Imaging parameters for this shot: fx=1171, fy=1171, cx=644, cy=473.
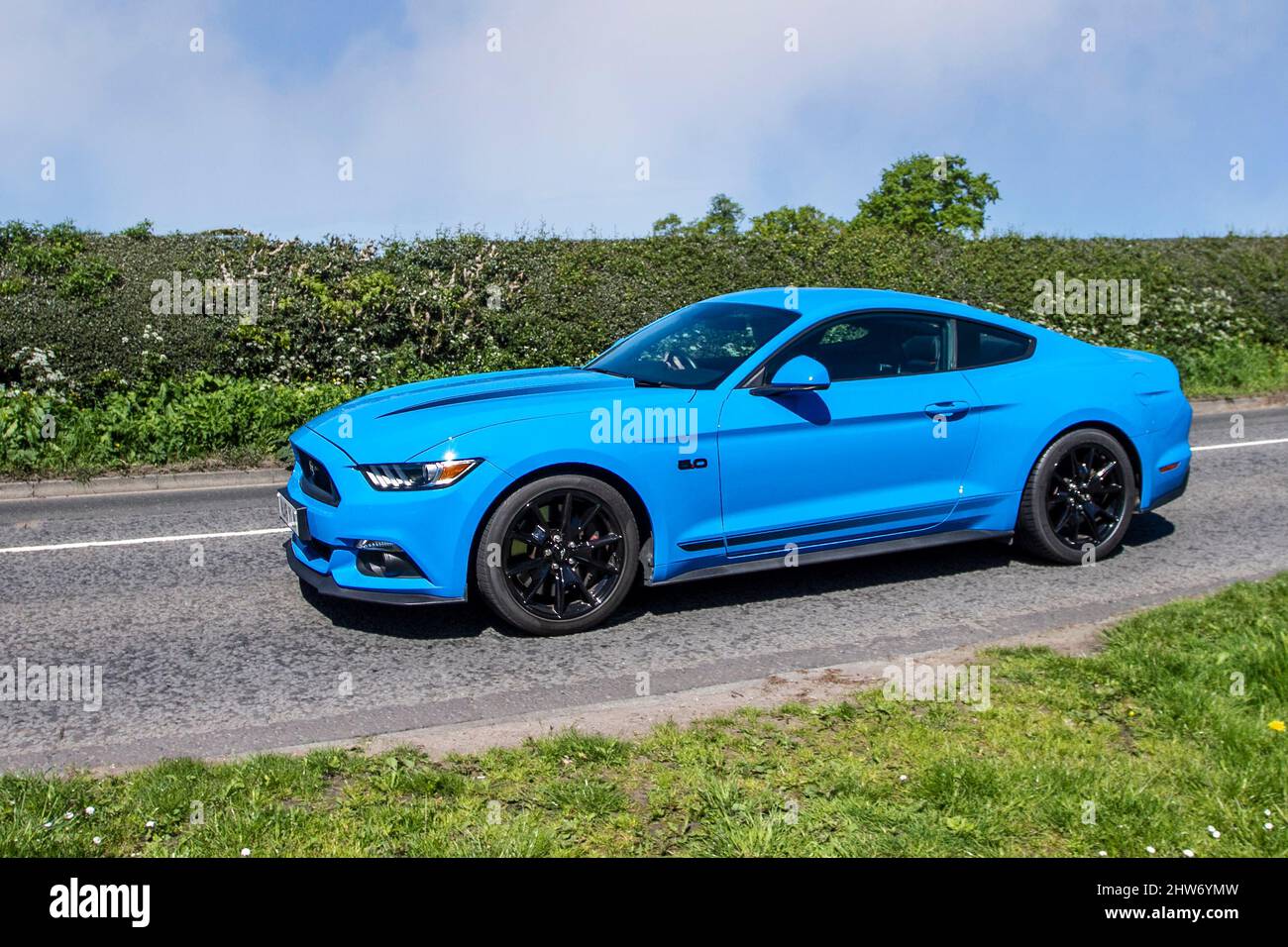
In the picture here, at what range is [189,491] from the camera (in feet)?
35.1

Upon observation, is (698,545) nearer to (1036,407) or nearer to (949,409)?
(949,409)

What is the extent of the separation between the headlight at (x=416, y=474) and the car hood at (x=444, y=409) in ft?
0.15

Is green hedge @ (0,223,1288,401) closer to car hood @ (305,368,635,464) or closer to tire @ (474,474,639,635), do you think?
car hood @ (305,368,635,464)

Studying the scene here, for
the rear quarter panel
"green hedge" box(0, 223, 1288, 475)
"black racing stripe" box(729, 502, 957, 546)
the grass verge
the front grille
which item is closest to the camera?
the grass verge

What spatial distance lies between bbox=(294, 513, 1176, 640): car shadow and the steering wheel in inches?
46.1

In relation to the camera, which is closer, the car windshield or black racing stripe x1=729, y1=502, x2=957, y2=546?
black racing stripe x1=729, y1=502, x2=957, y2=546

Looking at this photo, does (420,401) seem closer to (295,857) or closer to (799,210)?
(295,857)

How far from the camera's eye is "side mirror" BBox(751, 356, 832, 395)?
5.88 meters

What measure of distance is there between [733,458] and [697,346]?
36.5 inches

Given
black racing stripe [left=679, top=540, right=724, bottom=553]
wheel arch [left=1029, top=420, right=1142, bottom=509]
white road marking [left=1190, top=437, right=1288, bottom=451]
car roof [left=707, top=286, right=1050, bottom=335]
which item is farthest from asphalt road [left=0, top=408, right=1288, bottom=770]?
white road marking [left=1190, top=437, right=1288, bottom=451]

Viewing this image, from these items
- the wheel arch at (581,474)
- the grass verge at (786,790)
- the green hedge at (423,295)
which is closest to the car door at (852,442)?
the wheel arch at (581,474)

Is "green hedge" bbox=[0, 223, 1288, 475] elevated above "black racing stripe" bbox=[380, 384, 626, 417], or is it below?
above

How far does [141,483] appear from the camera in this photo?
10867 mm

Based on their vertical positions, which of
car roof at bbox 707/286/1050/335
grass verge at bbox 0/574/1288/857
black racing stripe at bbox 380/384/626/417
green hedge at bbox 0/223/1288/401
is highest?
green hedge at bbox 0/223/1288/401
